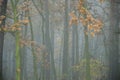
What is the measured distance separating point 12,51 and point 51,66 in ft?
7.35

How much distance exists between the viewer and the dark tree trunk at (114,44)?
1580 centimetres

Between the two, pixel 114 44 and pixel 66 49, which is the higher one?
pixel 114 44

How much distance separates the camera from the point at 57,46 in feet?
54.7

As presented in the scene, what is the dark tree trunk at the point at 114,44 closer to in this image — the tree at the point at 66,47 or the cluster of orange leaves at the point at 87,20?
the tree at the point at 66,47

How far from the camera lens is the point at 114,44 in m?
15.9

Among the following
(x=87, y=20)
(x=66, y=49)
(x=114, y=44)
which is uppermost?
(x=87, y=20)

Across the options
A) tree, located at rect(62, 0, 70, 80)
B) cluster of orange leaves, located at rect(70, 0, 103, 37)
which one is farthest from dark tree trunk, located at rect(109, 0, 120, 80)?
cluster of orange leaves, located at rect(70, 0, 103, 37)

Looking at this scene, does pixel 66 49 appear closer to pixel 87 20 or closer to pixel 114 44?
pixel 114 44

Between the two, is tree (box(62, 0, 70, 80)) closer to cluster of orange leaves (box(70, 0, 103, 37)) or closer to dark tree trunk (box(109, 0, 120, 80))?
dark tree trunk (box(109, 0, 120, 80))

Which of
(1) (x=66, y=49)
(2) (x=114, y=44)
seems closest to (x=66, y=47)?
(1) (x=66, y=49)

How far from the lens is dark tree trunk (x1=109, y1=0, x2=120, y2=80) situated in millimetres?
15797

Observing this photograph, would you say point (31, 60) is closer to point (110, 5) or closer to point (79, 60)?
point (79, 60)

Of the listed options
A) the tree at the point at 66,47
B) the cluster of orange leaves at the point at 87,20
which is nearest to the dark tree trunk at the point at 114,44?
the tree at the point at 66,47

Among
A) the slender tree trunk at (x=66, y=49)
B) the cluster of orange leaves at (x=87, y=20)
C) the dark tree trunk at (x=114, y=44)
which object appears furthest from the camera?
the slender tree trunk at (x=66, y=49)
